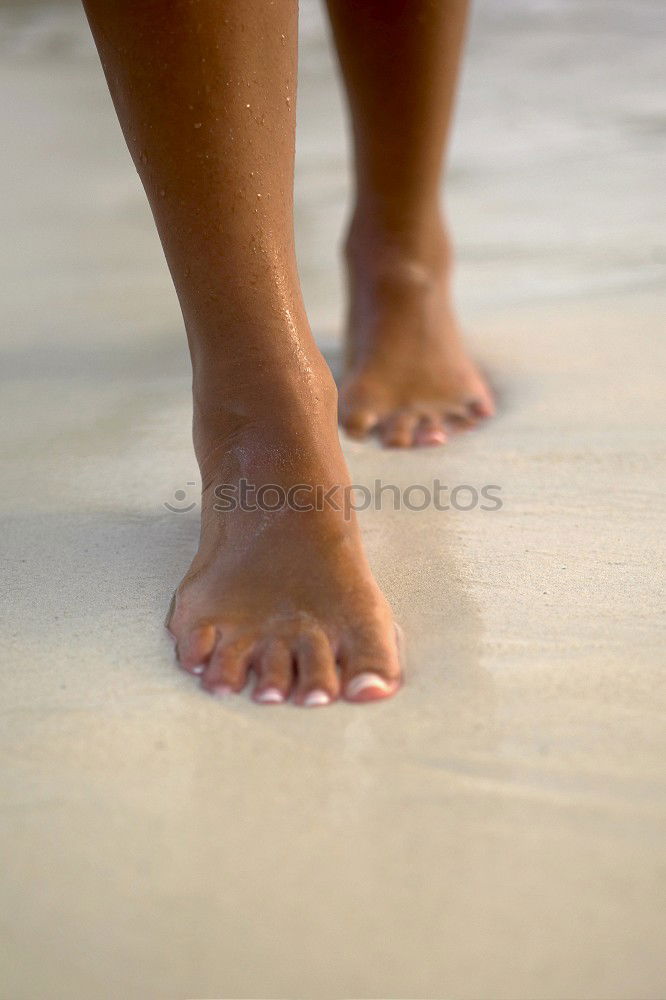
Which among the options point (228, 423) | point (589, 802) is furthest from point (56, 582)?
point (589, 802)

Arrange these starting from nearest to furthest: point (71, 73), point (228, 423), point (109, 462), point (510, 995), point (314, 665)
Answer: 1. point (510, 995)
2. point (314, 665)
3. point (228, 423)
4. point (109, 462)
5. point (71, 73)

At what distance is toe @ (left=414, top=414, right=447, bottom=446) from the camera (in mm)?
1232

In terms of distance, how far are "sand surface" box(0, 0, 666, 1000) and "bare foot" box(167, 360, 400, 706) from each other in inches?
1.1

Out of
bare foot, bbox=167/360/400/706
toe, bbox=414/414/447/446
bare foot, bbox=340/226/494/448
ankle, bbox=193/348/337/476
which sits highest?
ankle, bbox=193/348/337/476

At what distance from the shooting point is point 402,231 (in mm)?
1367

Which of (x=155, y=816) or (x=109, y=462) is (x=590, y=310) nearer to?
(x=109, y=462)

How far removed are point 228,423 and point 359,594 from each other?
0.19 metres

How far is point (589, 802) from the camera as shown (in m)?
0.70

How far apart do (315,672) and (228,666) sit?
2.7 inches

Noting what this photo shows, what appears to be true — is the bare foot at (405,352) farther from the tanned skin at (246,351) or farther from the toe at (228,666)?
the toe at (228,666)
